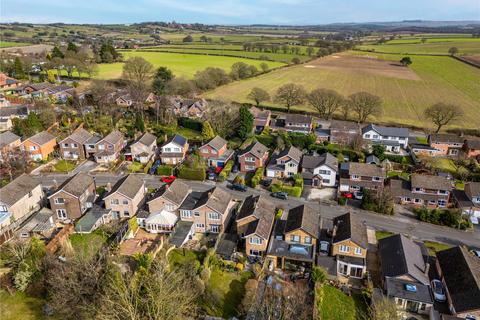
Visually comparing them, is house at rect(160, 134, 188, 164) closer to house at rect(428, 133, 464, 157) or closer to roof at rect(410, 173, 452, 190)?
roof at rect(410, 173, 452, 190)

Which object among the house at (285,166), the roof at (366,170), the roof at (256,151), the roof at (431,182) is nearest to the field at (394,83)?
the roof at (366,170)

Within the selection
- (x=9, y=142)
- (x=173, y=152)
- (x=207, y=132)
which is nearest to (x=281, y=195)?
(x=173, y=152)

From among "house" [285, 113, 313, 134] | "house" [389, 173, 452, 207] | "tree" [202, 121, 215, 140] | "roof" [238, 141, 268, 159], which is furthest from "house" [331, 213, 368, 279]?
"house" [285, 113, 313, 134]

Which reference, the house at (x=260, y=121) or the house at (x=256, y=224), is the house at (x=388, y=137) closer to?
the house at (x=260, y=121)

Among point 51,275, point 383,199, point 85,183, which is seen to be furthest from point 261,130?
point 51,275

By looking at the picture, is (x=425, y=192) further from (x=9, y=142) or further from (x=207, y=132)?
(x=9, y=142)
